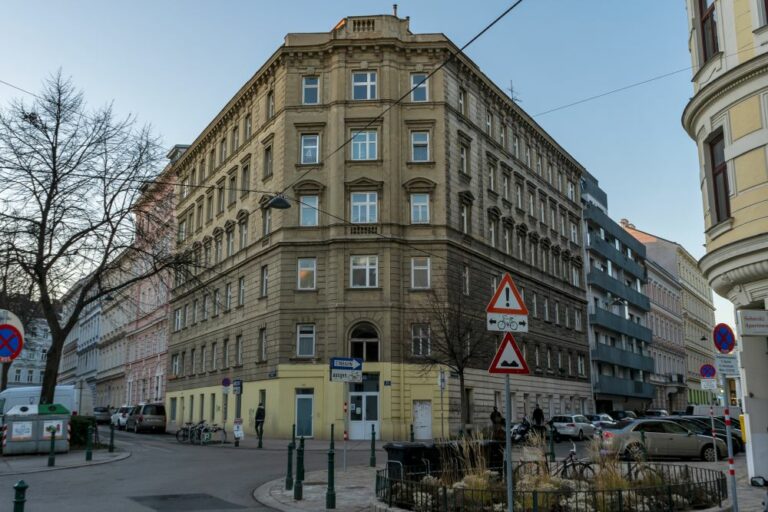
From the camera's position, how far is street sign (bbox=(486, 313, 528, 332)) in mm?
9977

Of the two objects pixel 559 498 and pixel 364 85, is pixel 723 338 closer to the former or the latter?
pixel 559 498

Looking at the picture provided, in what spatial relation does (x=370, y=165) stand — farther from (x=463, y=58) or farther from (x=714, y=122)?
(x=714, y=122)

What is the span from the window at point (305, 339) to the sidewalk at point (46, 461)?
12.6 m

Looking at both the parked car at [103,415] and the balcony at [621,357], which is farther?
the parked car at [103,415]

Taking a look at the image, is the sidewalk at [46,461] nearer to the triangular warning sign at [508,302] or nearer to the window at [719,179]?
the triangular warning sign at [508,302]

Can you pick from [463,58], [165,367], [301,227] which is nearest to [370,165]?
[301,227]

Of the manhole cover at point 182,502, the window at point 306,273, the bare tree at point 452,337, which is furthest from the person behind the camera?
the window at point 306,273

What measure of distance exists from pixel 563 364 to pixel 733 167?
38.9 meters

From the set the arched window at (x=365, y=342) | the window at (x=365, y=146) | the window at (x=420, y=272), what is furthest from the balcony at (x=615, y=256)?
the arched window at (x=365, y=342)

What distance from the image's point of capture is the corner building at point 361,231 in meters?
37.0

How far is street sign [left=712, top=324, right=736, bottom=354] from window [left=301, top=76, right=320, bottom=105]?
97.7ft

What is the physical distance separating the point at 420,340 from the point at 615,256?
117 ft

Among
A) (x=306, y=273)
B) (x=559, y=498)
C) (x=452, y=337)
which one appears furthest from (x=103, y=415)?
(x=559, y=498)

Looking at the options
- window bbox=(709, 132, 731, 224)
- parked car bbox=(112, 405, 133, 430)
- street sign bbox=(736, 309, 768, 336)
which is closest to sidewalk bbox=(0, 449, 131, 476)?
street sign bbox=(736, 309, 768, 336)
